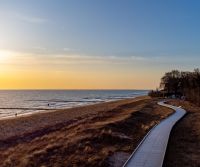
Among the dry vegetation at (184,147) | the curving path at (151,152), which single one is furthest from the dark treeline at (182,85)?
the curving path at (151,152)

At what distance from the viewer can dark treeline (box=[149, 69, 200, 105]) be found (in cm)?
7312

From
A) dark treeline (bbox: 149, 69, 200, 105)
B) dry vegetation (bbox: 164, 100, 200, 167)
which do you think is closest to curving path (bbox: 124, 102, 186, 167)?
dry vegetation (bbox: 164, 100, 200, 167)

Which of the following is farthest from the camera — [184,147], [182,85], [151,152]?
[182,85]

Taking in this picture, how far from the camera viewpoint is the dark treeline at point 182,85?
240 feet

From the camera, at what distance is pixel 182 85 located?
11900 cm

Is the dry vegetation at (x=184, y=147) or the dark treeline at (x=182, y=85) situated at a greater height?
the dark treeline at (x=182, y=85)

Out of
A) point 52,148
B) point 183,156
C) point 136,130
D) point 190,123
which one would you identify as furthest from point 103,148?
point 190,123

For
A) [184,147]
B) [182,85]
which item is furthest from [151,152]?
[182,85]

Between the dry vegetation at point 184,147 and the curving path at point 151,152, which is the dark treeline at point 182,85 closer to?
the dry vegetation at point 184,147

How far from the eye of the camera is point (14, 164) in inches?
739

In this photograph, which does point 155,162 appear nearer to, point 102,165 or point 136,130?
point 102,165

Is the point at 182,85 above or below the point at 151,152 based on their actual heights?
above

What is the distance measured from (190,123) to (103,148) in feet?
50.8

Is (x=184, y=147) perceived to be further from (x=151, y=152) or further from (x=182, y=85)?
(x=182, y=85)
